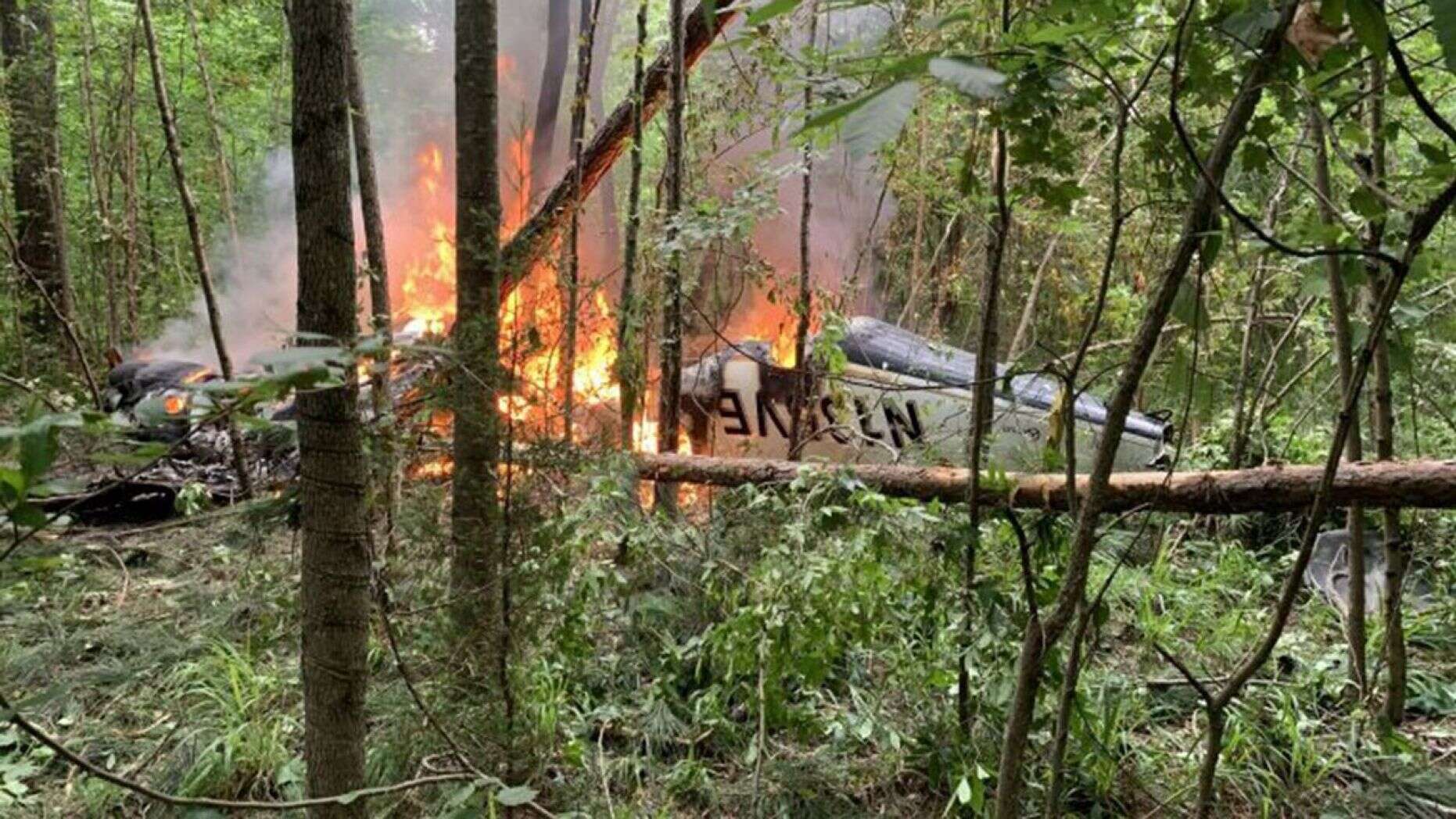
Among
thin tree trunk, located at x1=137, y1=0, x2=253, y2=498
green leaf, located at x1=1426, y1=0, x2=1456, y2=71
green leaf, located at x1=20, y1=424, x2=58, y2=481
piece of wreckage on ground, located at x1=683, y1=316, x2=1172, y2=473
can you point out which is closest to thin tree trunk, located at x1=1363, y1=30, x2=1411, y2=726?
piece of wreckage on ground, located at x1=683, y1=316, x2=1172, y2=473

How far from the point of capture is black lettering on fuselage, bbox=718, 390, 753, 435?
6520 millimetres

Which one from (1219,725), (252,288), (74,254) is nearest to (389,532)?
(1219,725)

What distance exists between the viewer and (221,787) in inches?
120

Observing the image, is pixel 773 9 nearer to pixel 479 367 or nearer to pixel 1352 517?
pixel 479 367

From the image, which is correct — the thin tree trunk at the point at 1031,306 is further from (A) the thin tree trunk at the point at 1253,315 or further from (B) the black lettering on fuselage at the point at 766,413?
(B) the black lettering on fuselage at the point at 766,413

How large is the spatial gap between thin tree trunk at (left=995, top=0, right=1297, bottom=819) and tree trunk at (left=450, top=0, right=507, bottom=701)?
5.10ft

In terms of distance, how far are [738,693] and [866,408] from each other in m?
2.79

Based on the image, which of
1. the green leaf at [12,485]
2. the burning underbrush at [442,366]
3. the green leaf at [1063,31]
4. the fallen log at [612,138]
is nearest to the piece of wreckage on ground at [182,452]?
the burning underbrush at [442,366]

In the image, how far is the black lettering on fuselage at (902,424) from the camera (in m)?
6.20

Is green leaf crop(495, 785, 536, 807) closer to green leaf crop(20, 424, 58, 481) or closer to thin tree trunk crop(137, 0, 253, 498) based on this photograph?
green leaf crop(20, 424, 58, 481)

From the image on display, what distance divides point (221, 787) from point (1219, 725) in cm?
313

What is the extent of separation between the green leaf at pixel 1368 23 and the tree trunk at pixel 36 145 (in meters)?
10.2

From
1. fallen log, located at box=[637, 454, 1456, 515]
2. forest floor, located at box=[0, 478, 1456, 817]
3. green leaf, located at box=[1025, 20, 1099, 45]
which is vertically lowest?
forest floor, located at box=[0, 478, 1456, 817]

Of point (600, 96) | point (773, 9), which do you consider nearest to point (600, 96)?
point (600, 96)
